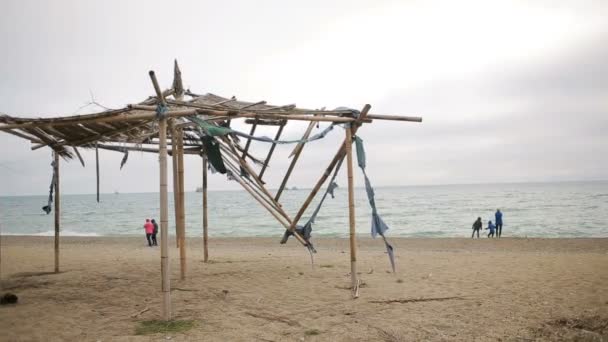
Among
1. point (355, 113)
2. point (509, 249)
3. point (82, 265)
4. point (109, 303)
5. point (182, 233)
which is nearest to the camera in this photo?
point (109, 303)

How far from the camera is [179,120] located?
25.5 ft

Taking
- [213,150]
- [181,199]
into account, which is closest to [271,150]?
[213,150]

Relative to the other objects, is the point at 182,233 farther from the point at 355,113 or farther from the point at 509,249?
the point at 509,249

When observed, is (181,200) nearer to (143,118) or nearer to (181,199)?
(181,199)

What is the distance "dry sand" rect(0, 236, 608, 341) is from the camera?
16.5 ft

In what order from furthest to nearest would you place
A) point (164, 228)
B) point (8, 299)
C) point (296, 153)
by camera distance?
point (296, 153) < point (8, 299) < point (164, 228)

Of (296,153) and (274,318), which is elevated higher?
(296,153)

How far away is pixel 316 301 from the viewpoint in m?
6.56

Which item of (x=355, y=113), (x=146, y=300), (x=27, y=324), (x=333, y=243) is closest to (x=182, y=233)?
(x=146, y=300)

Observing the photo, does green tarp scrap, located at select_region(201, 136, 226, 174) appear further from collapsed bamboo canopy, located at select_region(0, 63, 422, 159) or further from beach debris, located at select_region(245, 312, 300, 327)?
beach debris, located at select_region(245, 312, 300, 327)

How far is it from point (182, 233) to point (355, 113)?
3999mm

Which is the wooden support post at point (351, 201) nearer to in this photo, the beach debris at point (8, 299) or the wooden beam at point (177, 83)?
the wooden beam at point (177, 83)

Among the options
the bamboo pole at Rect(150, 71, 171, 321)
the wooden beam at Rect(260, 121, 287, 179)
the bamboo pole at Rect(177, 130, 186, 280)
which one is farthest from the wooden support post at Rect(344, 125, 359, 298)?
the bamboo pole at Rect(177, 130, 186, 280)

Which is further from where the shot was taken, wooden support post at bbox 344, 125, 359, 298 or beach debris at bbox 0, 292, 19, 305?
wooden support post at bbox 344, 125, 359, 298
